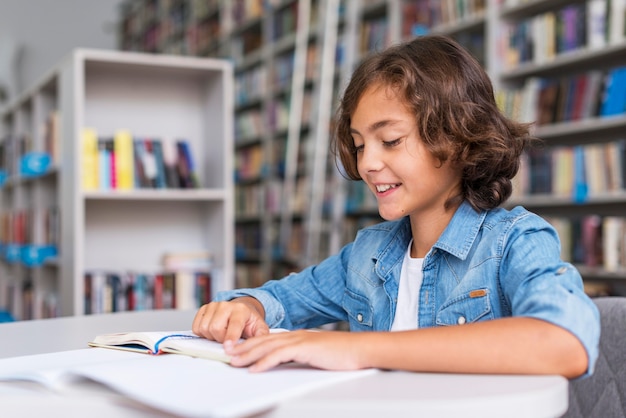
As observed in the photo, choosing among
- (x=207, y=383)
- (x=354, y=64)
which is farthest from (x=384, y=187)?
(x=354, y=64)

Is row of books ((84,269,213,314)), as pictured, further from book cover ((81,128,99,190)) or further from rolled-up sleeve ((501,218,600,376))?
rolled-up sleeve ((501,218,600,376))

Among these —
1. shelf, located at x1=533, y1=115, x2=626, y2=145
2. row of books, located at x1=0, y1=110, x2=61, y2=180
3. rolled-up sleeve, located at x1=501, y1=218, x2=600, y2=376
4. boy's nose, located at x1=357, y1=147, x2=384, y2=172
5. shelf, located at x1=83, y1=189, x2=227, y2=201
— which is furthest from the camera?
shelf, located at x1=533, y1=115, x2=626, y2=145

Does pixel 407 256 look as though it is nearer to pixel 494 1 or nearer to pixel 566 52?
pixel 566 52

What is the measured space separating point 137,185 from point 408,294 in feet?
6.36

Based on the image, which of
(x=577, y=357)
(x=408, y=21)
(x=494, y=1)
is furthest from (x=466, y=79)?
(x=408, y=21)

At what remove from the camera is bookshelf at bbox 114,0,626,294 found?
133 inches

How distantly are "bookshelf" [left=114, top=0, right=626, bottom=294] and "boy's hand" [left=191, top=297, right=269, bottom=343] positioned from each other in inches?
42.0

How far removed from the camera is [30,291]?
3889 mm

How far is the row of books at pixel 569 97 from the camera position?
318 cm

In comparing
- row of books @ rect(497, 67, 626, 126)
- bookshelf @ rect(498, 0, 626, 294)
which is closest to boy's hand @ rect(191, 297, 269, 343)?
bookshelf @ rect(498, 0, 626, 294)

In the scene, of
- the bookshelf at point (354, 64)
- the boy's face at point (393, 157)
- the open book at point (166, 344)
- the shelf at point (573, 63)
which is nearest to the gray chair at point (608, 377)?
the boy's face at point (393, 157)

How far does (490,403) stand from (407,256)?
1.89 feet

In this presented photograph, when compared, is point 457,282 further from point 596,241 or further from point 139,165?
point 596,241

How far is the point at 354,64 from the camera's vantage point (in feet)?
15.5
